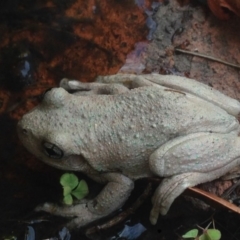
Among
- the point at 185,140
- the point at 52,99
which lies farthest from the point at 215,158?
the point at 52,99

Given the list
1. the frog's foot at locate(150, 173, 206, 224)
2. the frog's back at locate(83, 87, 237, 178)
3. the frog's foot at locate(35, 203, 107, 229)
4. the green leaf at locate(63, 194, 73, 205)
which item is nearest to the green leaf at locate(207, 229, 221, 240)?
the frog's foot at locate(150, 173, 206, 224)

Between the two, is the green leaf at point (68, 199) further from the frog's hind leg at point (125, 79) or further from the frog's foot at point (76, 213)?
the frog's hind leg at point (125, 79)

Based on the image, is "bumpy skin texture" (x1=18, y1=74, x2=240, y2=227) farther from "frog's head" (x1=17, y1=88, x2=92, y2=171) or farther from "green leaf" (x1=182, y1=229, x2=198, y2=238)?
"green leaf" (x1=182, y1=229, x2=198, y2=238)

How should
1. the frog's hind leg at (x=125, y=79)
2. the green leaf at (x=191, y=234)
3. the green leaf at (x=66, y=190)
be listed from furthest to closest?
the frog's hind leg at (x=125, y=79)
the green leaf at (x=66, y=190)
the green leaf at (x=191, y=234)

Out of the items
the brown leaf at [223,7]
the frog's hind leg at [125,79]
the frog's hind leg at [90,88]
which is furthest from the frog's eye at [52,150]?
the brown leaf at [223,7]

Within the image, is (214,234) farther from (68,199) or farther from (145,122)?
(68,199)

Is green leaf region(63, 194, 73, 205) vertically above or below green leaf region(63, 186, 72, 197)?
below

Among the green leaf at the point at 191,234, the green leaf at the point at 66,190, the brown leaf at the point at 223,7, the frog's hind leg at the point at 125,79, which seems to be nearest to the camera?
the green leaf at the point at 191,234
